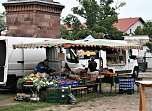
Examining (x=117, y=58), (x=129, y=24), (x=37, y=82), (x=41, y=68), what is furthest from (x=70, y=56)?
(x=129, y=24)

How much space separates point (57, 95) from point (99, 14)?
3845cm

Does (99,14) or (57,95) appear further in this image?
(99,14)

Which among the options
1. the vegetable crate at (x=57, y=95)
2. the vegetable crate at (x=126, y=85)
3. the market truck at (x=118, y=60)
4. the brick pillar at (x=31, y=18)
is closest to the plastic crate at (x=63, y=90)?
the vegetable crate at (x=57, y=95)

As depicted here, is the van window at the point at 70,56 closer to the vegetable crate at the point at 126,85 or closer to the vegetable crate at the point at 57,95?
the vegetable crate at the point at 126,85

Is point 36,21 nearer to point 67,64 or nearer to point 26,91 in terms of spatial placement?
point 67,64

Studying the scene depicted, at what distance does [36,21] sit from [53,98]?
5.43 m

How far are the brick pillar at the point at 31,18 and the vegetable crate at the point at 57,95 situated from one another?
497 cm

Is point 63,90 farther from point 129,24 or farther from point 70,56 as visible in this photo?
point 129,24

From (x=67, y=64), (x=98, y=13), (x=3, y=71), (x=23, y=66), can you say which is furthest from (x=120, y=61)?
(x=98, y=13)

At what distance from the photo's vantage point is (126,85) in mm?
16047

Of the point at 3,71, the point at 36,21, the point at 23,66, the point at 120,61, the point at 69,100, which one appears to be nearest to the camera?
A: the point at 69,100

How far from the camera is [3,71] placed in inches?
545

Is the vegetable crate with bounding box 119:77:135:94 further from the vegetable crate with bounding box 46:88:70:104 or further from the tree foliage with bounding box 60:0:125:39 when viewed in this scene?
the tree foliage with bounding box 60:0:125:39

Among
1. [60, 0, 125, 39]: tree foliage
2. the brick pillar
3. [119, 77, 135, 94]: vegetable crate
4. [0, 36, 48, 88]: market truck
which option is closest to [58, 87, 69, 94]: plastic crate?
[0, 36, 48, 88]: market truck
